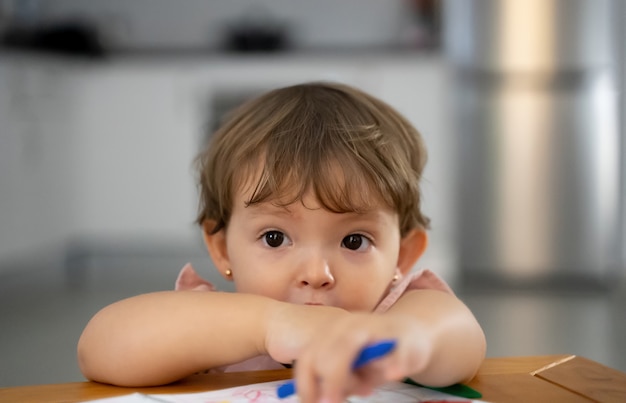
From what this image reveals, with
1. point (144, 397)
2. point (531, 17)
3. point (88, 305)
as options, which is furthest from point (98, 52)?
point (144, 397)

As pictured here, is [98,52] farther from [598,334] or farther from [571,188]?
[598,334]

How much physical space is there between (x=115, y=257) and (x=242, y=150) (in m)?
3.12

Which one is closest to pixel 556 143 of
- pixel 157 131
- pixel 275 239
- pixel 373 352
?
pixel 157 131

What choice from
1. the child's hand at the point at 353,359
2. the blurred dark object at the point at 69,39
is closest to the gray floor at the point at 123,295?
the blurred dark object at the point at 69,39

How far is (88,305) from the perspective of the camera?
301 cm

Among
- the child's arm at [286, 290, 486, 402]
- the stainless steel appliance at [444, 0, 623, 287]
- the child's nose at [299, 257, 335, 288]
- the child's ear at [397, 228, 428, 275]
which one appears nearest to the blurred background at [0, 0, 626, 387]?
the stainless steel appliance at [444, 0, 623, 287]

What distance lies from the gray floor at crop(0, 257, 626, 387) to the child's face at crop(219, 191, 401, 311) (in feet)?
4.32

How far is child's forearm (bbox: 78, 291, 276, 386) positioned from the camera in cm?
66

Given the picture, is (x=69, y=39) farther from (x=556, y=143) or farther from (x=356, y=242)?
(x=356, y=242)

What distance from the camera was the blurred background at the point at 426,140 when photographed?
336 cm

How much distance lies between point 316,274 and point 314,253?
2 centimetres

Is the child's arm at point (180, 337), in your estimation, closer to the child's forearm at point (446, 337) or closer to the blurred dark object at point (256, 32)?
the child's forearm at point (446, 337)

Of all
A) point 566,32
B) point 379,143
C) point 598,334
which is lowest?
point 598,334

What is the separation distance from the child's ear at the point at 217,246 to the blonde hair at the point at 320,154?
0.06ft
